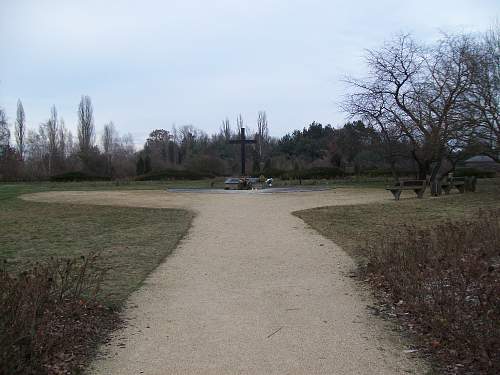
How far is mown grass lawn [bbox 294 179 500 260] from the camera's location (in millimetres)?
10608

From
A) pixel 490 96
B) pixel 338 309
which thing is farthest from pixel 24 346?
pixel 490 96

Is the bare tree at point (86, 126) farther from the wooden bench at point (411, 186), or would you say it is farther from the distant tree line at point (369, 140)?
the wooden bench at point (411, 186)

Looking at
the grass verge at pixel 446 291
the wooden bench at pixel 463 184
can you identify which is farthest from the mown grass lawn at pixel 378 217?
the wooden bench at pixel 463 184

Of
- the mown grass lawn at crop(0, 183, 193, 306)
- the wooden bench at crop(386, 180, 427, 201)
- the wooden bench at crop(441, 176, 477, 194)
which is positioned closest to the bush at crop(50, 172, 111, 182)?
the mown grass lawn at crop(0, 183, 193, 306)

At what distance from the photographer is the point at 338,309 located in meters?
5.40

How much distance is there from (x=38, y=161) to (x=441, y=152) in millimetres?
48872

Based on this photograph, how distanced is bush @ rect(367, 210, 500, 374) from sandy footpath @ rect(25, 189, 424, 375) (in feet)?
1.10

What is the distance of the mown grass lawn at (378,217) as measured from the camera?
10608mm

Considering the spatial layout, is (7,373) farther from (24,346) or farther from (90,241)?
(90,241)

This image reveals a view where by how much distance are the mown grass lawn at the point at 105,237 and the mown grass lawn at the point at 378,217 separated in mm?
3541

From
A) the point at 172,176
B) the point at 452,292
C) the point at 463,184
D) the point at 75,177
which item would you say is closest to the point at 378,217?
the point at 452,292

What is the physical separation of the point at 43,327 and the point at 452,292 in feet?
12.0

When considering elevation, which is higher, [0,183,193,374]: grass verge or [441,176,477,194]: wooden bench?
[441,176,477,194]: wooden bench

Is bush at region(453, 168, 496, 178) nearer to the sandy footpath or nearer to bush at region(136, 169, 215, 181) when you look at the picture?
bush at region(136, 169, 215, 181)
